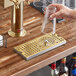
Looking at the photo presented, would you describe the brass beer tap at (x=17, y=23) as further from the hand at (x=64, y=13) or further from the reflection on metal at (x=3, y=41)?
the hand at (x=64, y=13)

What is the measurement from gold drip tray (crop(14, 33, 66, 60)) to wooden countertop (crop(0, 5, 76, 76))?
0.09 feet

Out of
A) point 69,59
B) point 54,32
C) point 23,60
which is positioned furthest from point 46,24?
point 69,59

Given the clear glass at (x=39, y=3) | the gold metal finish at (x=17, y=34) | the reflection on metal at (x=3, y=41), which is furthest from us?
the clear glass at (x=39, y=3)

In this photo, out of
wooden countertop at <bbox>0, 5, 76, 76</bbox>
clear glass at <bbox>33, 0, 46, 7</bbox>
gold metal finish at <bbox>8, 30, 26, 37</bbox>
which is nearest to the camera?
wooden countertop at <bbox>0, 5, 76, 76</bbox>

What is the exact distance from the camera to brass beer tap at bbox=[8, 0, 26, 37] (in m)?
1.89

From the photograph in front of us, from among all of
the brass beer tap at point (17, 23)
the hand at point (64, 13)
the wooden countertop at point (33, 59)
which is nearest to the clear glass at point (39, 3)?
the wooden countertop at point (33, 59)

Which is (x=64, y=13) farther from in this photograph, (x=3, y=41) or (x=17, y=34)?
(x=3, y=41)

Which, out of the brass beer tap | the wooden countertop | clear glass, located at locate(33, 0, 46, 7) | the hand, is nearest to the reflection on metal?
the wooden countertop

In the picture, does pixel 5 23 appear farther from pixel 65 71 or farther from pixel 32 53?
pixel 65 71

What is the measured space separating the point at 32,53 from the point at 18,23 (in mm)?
282

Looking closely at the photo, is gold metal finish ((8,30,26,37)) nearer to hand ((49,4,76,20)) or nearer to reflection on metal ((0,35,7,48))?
reflection on metal ((0,35,7,48))

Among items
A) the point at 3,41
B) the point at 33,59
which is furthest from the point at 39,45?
the point at 3,41

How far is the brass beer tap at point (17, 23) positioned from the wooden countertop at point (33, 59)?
39mm

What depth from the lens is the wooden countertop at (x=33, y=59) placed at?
1.67 metres
